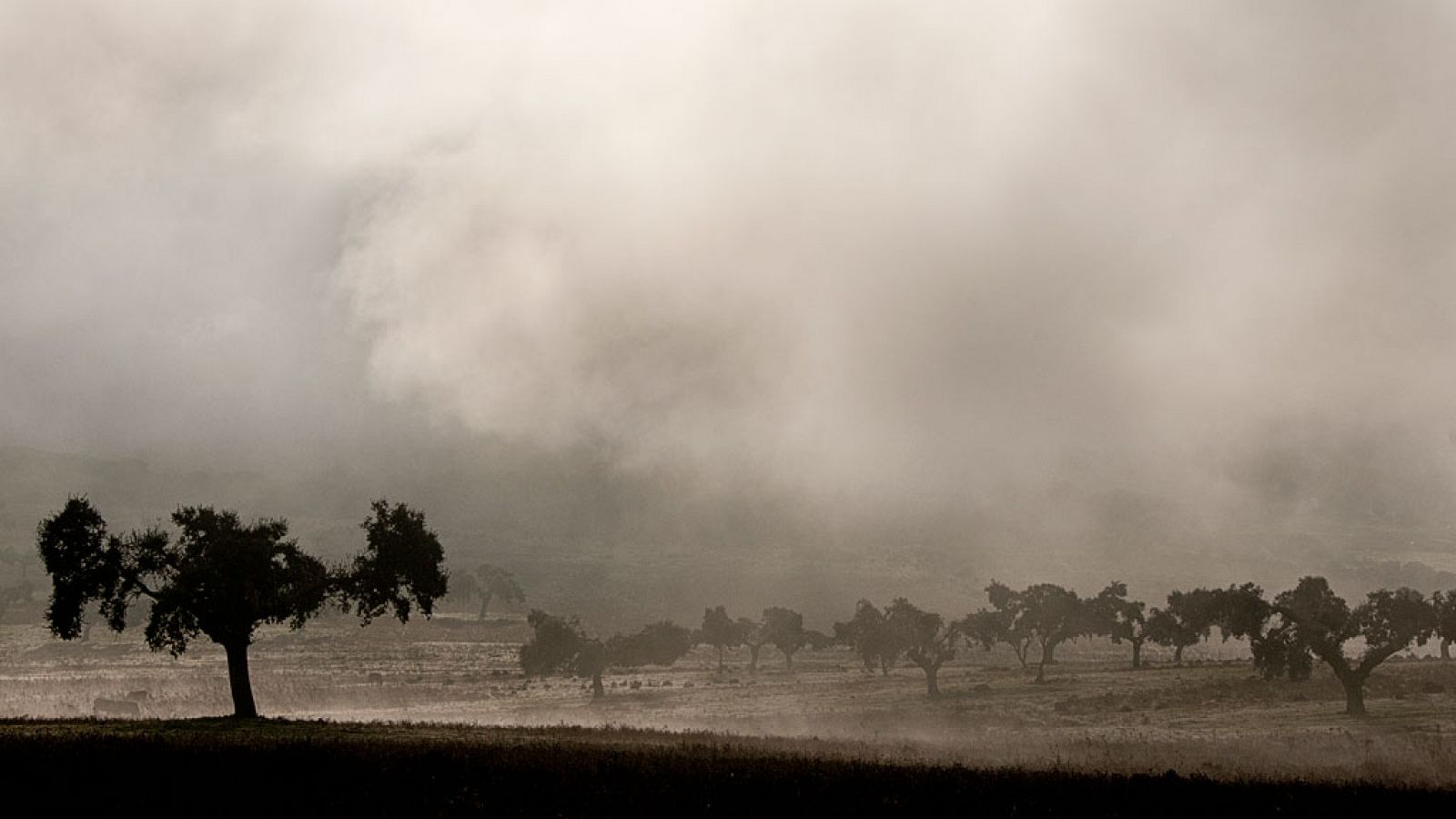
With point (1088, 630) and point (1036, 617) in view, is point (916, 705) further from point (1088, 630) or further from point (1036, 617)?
point (1088, 630)

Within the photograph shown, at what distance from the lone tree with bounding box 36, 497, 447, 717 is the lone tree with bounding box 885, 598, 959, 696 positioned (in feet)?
200

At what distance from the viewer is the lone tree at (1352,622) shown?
68.3m

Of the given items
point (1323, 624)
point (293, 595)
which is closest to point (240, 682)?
point (293, 595)

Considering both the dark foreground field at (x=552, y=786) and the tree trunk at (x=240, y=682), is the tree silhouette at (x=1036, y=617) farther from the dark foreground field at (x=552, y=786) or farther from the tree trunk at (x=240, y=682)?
the dark foreground field at (x=552, y=786)

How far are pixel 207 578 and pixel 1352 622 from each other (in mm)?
76492

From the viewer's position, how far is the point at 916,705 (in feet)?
285

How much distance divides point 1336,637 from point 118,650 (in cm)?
19050

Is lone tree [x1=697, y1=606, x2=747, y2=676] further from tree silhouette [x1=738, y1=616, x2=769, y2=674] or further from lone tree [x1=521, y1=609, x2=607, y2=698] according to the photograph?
lone tree [x1=521, y1=609, x2=607, y2=698]

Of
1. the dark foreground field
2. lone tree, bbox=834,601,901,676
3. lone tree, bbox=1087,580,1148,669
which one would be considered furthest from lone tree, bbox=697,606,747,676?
the dark foreground field

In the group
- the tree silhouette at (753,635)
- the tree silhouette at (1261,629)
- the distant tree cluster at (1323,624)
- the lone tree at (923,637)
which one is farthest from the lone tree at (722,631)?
the tree silhouette at (1261,629)

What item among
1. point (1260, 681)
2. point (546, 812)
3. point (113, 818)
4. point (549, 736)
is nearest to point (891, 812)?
point (546, 812)

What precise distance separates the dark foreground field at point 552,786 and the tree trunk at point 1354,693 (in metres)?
42.4

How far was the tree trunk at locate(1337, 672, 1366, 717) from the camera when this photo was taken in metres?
63.2

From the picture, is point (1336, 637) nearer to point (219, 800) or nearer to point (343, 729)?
point (343, 729)
